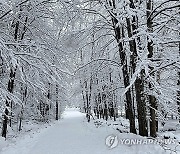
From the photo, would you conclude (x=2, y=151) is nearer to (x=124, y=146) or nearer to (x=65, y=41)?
(x=124, y=146)

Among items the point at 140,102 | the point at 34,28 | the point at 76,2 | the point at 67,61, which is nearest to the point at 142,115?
the point at 140,102

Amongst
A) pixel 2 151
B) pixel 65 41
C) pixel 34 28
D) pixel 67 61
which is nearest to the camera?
pixel 2 151

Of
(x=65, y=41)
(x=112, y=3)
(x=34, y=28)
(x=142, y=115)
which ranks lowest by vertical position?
(x=142, y=115)

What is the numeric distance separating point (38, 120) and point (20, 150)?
18.9 metres

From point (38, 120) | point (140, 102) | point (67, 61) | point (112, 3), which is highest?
point (112, 3)

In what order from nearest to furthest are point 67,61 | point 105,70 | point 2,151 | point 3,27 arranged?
point 2,151, point 67,61, point 3,27, point 105,70

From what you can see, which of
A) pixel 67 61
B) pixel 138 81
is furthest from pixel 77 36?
pixel 138 81

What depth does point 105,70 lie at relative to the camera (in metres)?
13.5

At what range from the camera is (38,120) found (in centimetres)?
2686

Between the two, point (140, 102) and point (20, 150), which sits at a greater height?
point (140, 102)

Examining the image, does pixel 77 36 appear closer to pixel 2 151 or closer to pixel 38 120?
pixel 2 151

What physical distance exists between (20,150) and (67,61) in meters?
4.23

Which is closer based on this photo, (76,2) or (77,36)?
(76,2)

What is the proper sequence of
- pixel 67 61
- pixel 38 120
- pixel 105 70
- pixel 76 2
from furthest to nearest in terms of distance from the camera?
pixel 38 120
pixel 105 70
pixel 67 61
pixel 76 2
